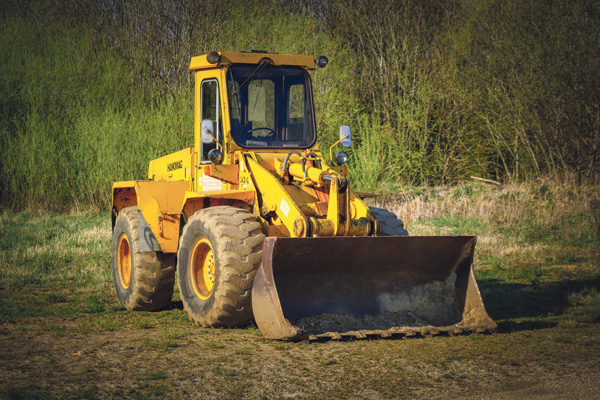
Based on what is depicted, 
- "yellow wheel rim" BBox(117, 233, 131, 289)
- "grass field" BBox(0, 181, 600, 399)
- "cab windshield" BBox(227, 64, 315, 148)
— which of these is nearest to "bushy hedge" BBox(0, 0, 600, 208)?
"grass field" BBox(0, 181, 600, 399)

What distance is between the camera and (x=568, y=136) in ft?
59.6

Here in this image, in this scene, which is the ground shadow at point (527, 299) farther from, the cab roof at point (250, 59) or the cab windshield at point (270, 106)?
the cab roof at point (250, 59)

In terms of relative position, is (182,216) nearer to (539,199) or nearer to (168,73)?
(539,199)

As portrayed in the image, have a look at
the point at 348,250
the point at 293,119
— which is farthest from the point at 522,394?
the point at 293,119

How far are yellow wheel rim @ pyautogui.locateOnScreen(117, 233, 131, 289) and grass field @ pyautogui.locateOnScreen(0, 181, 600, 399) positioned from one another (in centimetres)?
37

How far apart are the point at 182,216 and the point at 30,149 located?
13.2 m

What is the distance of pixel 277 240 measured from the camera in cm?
625

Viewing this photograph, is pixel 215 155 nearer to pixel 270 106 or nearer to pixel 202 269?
pixel 270 106

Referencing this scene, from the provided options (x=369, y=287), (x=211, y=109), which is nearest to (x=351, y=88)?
(x=211, y=109)

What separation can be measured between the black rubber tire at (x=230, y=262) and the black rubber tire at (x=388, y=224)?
1566 millimetres

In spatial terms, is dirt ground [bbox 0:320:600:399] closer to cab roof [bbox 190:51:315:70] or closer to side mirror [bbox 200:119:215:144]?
side mirror [bbox 200:119:215:144]

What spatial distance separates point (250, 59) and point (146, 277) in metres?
2.81

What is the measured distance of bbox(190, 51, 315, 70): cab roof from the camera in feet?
25.1

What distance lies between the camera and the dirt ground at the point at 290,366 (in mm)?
4777
